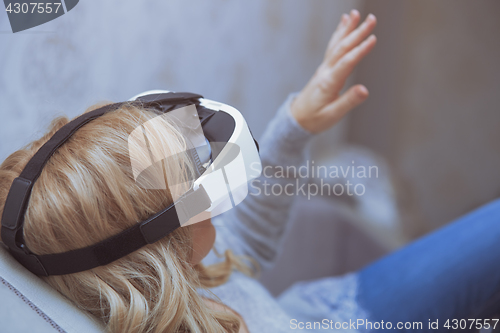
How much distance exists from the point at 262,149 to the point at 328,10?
36.2 inches

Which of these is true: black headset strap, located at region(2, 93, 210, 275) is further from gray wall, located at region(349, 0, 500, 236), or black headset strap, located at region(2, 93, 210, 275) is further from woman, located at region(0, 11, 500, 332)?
gray wall, located at region(349, 0, 500, 236)

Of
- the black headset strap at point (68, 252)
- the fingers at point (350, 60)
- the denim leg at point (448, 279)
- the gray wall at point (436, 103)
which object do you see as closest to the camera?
the black headset strap at point (68, 252)

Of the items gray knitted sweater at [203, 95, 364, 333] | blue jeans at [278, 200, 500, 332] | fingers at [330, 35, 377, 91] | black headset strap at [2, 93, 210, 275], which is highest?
fingers at [330, 35, 377, 91]

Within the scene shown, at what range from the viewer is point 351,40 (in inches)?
23.8

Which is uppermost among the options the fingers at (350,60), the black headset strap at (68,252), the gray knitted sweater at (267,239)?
the fingers at (350,60)

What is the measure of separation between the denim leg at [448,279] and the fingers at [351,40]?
0.47 m

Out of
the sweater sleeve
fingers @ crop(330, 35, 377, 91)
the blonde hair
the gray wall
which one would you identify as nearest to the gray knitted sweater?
the sweater sleeve

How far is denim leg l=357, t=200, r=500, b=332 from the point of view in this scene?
2.30ft

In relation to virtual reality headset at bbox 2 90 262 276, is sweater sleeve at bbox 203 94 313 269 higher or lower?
lower

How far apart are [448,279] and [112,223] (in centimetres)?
67

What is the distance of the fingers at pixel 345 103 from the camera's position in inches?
23.4

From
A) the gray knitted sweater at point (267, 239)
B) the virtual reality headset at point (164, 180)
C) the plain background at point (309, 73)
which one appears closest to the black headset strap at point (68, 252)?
the virtual reality headset at point (164, 180)

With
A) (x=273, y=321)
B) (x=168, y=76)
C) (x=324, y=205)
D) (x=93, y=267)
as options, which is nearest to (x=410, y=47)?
(x=324, y=205)

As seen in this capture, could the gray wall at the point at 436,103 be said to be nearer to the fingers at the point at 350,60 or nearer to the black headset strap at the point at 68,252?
the fingers at the point at 350,60
